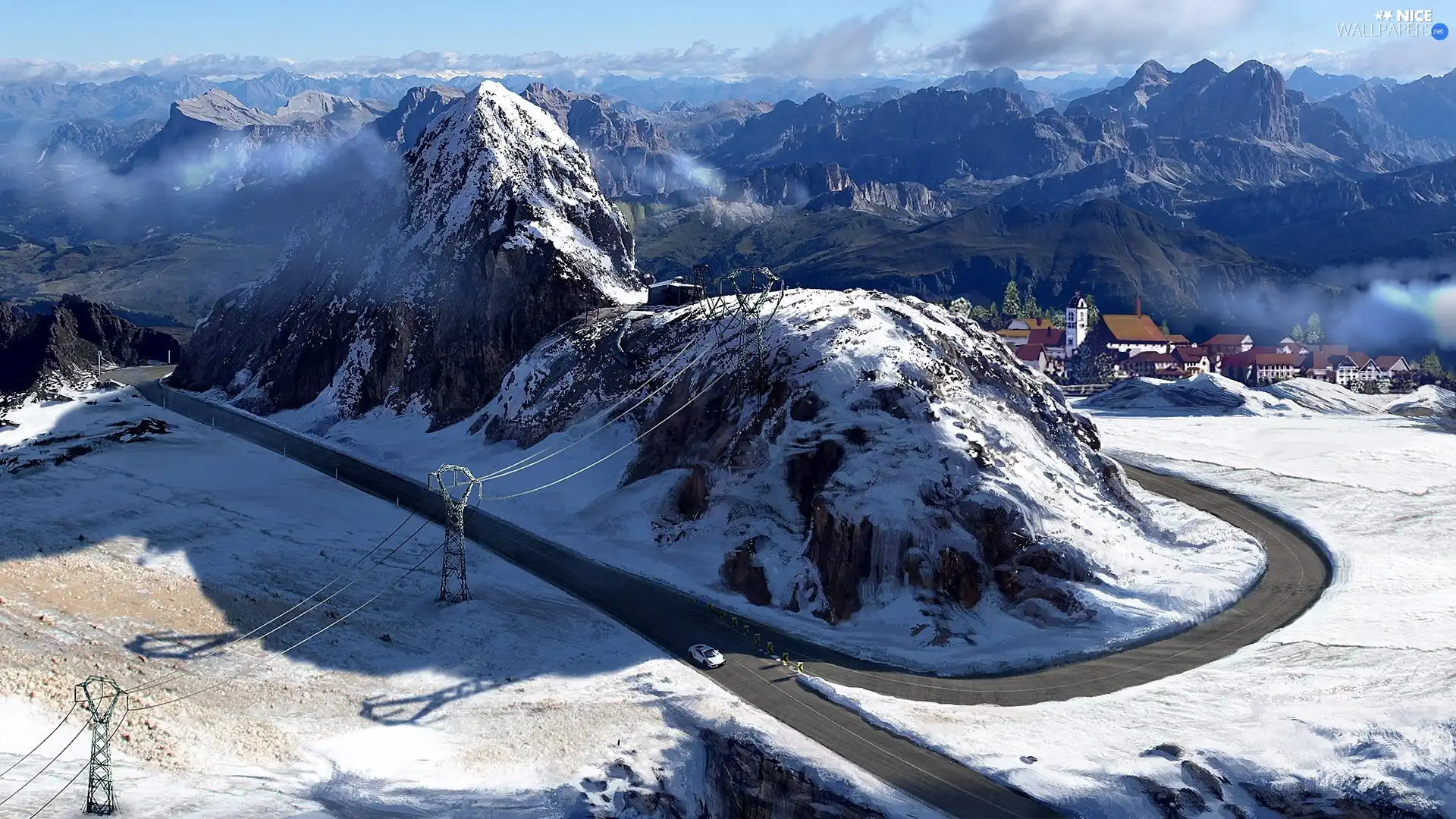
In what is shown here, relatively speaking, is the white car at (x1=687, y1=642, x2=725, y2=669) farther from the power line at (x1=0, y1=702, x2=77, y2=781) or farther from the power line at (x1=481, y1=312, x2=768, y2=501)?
the power line at (x1=0, y1=702, x2=77, y2=781)

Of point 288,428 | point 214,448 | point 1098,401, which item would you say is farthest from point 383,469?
point 1098,401

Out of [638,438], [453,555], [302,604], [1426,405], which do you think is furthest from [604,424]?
[1426,405]

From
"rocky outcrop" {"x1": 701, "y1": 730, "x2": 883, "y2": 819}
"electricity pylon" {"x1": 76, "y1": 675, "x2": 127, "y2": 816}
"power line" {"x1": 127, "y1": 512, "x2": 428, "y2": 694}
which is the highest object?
"electricity pylon" {"x1": 76, "y1": 675, "x2": 127, "y2": 816}

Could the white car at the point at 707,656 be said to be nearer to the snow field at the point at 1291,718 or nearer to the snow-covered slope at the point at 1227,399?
the snow field at the point at 1291,718

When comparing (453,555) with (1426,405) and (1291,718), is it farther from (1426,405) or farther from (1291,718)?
(1426,405)

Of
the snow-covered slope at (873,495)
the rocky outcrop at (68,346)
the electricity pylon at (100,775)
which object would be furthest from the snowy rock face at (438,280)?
the electricity pylon at (100,775)

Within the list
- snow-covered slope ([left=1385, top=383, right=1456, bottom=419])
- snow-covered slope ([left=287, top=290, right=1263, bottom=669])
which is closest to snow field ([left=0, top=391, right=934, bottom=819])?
snow-covered slope ([left=287, top=290, right=1263, bottom=669])
